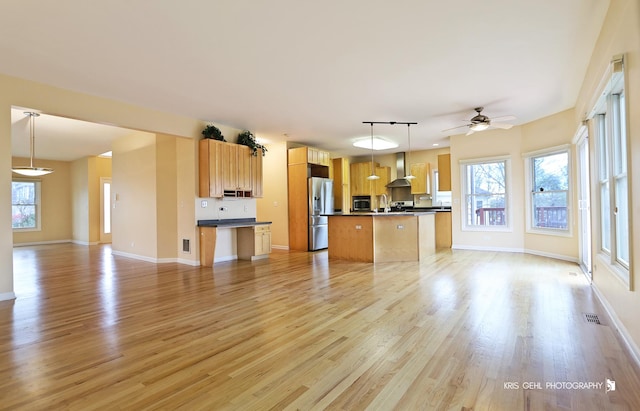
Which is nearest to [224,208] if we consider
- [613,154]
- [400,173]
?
[400,173]

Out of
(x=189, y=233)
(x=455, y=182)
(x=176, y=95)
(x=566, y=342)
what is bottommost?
(x=566, y=342)

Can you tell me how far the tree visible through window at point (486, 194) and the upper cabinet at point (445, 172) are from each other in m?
0.53

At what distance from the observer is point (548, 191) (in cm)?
620

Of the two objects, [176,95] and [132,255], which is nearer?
[176,95]

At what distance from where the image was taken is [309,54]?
11.6 feet

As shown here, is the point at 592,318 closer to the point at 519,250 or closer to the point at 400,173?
the point at 519,250

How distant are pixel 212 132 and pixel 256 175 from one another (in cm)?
127

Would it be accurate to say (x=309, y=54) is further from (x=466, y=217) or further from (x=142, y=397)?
(x=466, y=217)

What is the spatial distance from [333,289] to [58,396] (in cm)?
284

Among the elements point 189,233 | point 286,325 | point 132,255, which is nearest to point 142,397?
point 286,325

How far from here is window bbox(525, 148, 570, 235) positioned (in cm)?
587

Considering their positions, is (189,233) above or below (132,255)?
above

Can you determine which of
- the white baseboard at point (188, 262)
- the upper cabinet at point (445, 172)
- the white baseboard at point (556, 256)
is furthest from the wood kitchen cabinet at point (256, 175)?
the white baseboard at point (556, 256)

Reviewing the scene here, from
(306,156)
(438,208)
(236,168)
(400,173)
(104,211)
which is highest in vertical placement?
(306,156)
